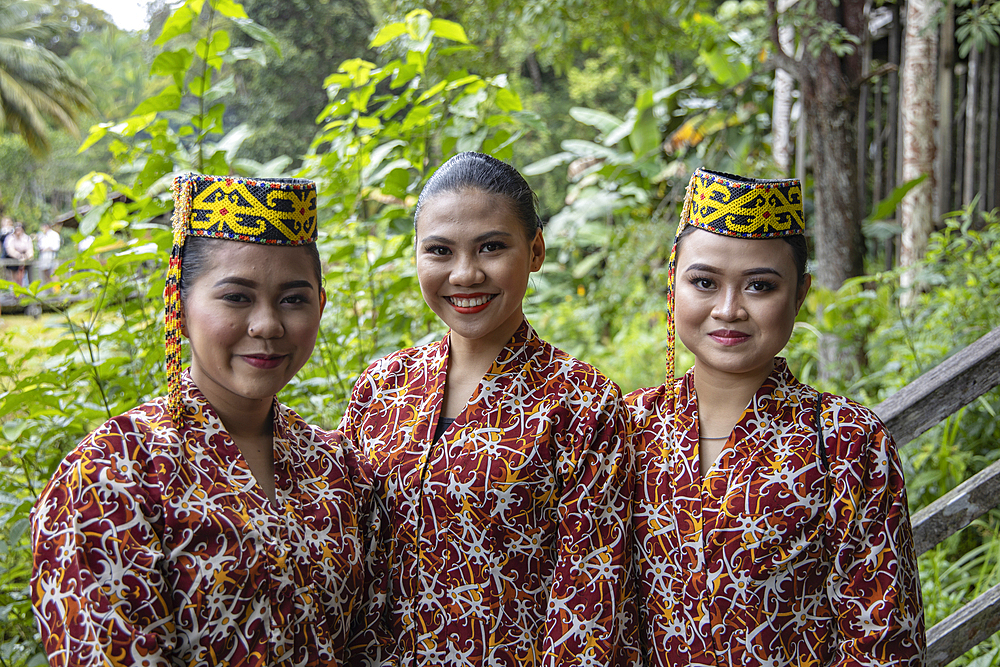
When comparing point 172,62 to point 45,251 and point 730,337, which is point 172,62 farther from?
point 45,251

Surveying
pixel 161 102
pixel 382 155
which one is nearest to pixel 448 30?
pixel 382 155

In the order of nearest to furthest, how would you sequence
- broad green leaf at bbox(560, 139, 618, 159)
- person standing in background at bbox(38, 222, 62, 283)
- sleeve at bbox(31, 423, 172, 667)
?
sleeve at bbox(31, 423, 172, 667) < person standing in background at bbox(38, 222, 62, 283) < broad green leaf at bbox(560, 139, 618, 159)

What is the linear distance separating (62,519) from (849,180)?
4246mm

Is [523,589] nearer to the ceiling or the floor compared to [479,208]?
nearer to the floor

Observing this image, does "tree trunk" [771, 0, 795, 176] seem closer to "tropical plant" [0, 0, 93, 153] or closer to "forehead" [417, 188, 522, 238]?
"forehead" [417, 188, 522, 238]

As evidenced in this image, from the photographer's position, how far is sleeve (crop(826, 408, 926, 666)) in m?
1.58

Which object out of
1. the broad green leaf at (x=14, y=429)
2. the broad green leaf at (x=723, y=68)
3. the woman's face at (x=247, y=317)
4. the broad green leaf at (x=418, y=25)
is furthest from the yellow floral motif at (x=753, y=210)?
the broad green leaf at (x=723, y=68)

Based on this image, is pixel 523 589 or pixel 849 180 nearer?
pixel 523 589

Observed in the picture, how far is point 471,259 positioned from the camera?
5.74ft

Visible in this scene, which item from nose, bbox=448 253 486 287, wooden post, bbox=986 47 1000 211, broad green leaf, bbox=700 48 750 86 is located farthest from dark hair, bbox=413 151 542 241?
broad green leaf, bbox=700 48 750 86

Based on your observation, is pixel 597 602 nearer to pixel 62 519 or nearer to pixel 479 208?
pixel 479 208

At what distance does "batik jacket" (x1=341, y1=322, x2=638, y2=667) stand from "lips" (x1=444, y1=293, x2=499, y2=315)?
0.19m

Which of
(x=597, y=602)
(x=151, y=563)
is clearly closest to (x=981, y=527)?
(x=597, y=602)

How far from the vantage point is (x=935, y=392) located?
7.16 feet
